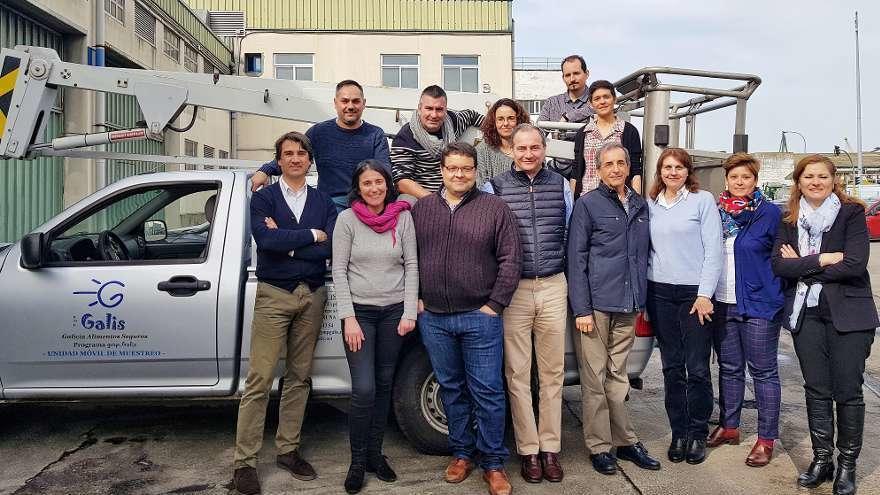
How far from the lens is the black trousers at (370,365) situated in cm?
397

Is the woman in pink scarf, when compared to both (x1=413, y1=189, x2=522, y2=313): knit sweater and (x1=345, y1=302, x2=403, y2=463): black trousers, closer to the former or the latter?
(x1=345, y1=302, x2=403, y2=463): black trousers

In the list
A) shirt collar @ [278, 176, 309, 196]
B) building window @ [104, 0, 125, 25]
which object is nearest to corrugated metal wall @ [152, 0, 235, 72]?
building window @ [104, 0, 125, 25]

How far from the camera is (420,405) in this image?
14.6 feet

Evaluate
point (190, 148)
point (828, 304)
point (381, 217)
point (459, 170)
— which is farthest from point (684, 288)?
point (190, 148)

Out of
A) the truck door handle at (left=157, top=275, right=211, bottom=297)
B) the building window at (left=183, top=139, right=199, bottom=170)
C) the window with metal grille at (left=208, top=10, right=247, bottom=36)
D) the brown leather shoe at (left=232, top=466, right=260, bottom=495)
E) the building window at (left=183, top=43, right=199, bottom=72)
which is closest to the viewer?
the brown leather shoe at (left=232, top=466, right=260, bottom=495)

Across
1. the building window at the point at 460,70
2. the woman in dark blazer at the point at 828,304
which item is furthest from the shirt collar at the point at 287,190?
the building window at the point at 460,70

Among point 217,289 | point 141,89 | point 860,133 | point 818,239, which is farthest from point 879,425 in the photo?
point 860,133

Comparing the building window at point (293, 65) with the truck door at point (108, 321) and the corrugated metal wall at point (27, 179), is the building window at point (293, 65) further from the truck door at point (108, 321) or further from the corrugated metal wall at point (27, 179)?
the truck door at point (108, 321)

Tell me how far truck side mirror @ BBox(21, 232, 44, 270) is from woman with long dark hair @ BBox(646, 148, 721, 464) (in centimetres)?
341

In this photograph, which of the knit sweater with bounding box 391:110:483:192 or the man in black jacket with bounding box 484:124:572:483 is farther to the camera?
the knit sweater with bounding box 391:110:483:192

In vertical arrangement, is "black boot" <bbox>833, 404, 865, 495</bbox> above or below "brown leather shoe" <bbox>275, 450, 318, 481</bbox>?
above

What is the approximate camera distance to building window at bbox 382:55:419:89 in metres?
24.8

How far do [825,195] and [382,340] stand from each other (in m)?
2.44

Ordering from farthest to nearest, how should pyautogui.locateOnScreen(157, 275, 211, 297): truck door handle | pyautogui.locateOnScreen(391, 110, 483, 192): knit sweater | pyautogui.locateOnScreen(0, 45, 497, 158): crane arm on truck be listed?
pyautogui.locateOnScreen(0, 45, 497, 158): crane arm on truck, pyautogui.locateOnScreen(391, 110, 483, 192): knit sweater, pyautogui.locateOnScreen(157, 275, 211, 297): truck door handle
